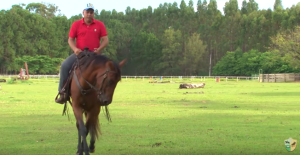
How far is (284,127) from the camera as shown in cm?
1199

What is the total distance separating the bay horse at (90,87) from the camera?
7.49 meters

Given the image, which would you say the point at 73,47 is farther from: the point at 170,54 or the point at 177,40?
the point at 177,40

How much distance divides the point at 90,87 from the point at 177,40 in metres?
110

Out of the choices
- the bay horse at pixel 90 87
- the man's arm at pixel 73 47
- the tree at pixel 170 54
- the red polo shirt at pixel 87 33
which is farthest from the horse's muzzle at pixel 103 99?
the tree at pixel 170 54

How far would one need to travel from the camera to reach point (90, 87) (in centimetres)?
782

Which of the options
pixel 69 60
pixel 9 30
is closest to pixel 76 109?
pixel 69 60

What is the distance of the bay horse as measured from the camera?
749cm

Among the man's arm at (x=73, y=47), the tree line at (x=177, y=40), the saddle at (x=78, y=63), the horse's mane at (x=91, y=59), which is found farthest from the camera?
the tree line at (x=177, y=40)

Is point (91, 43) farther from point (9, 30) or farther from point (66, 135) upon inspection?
point (9, 30)

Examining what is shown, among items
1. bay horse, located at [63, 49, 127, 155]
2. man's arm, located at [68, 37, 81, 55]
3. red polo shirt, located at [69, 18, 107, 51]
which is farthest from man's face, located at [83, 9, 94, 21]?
bay horse, located at [63, 49, 127, 155]

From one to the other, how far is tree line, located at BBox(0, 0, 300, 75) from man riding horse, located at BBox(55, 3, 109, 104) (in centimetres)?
8207

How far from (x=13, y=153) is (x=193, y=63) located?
10532 centimetres

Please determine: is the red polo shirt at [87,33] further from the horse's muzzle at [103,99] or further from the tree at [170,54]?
the tree at [170,54]

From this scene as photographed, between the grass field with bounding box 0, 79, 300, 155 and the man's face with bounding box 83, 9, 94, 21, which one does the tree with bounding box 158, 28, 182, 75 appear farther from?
the man's face with bounding box 83, 9, 94, 21
